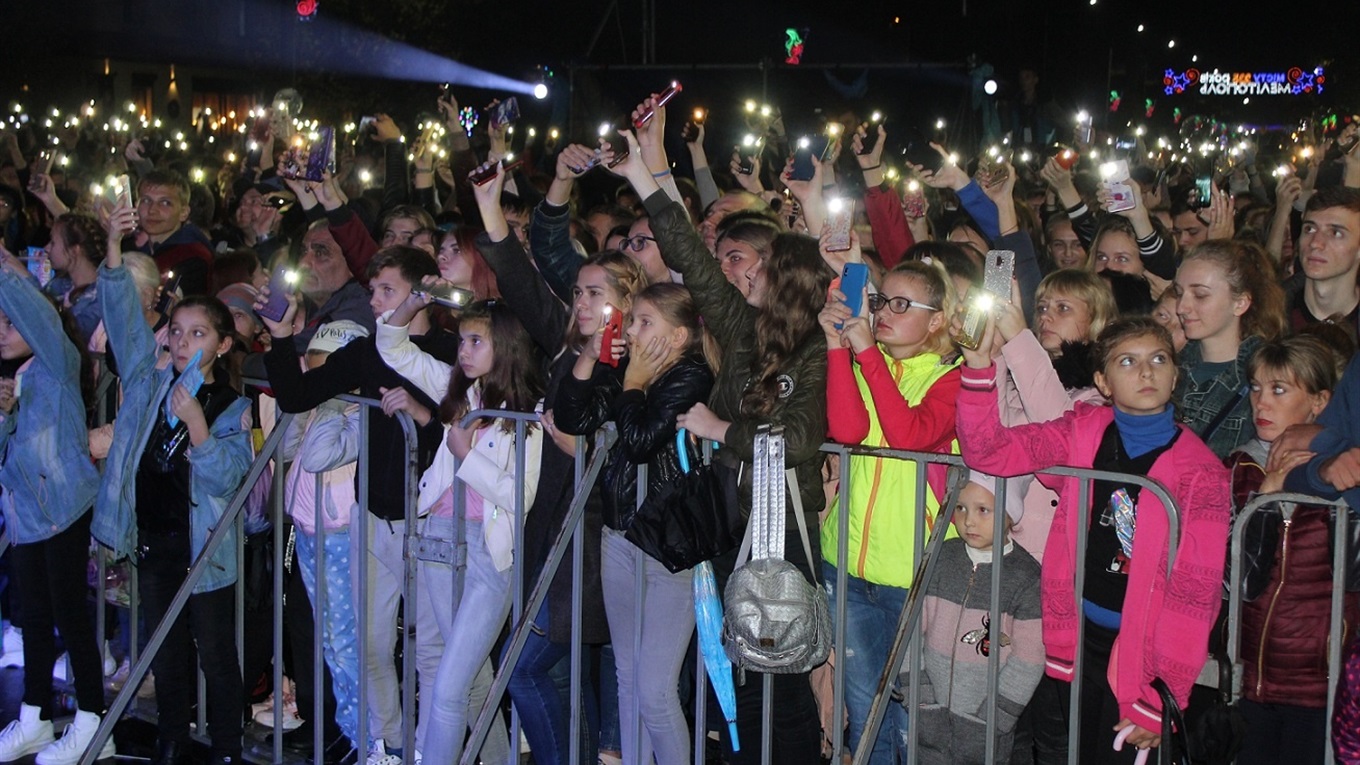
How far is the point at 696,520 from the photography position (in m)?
4.62

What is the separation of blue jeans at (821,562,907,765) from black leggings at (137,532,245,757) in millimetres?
2705

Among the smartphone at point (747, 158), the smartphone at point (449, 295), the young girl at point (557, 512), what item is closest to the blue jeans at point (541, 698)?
the young girl at point (557, 512)

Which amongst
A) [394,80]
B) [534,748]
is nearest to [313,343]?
[534,748]

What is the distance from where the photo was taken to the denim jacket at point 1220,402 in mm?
4641

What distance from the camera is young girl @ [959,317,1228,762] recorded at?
400cm

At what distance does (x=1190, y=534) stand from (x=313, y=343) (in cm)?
380

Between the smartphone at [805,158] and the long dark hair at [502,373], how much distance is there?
1.41 m

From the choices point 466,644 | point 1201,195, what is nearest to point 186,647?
point 466,644

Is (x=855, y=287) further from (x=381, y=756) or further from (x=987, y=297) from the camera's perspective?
(x=381, y=756)

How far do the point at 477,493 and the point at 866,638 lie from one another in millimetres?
1611

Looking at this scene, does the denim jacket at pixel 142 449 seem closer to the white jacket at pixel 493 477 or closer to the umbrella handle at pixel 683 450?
the white jacket at pixel 493 477

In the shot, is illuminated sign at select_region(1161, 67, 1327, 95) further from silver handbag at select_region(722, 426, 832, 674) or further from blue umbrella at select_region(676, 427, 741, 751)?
silver handbag at select_region(722, 426, 832, 674)

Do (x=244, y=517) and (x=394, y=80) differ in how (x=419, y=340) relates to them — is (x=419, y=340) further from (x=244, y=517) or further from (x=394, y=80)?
(x=394, y=80)

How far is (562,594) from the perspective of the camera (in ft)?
16.9
